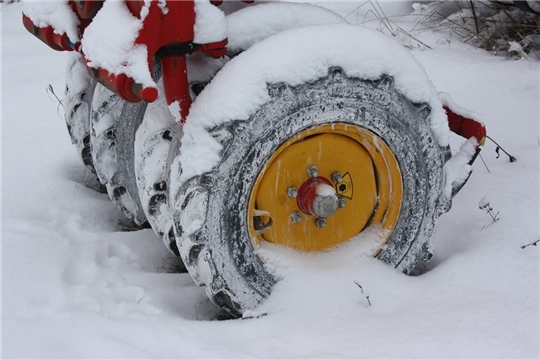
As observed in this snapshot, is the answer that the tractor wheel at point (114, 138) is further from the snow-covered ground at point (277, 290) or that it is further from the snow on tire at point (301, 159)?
the snow on tire at point (301, 159)

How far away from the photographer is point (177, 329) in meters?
1.42

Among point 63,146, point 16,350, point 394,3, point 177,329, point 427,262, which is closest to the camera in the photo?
point 16,350

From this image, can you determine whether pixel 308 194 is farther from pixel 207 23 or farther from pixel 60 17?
pixel 60 17

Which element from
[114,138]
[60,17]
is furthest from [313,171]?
[60,17]

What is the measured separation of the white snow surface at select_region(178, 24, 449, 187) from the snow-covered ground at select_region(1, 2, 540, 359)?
385 mm

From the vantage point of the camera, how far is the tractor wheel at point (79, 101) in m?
1.93

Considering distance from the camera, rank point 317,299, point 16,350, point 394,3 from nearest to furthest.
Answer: point 16,350, point 317,299, point 394,3

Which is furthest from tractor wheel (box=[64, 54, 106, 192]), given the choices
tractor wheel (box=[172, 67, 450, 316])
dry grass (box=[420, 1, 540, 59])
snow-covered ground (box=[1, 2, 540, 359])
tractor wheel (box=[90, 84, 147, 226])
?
dry grass (box=[420, 1, 540, 59])

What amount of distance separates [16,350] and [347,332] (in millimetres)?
761

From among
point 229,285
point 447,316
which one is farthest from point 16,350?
point 447,316

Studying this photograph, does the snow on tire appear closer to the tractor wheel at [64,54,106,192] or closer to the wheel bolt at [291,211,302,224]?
the wheel bolt at [291,211,302,224]

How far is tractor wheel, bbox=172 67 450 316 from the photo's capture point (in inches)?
56.2

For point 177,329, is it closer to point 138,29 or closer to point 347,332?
point 347,332

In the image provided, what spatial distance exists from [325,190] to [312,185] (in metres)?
0.05
